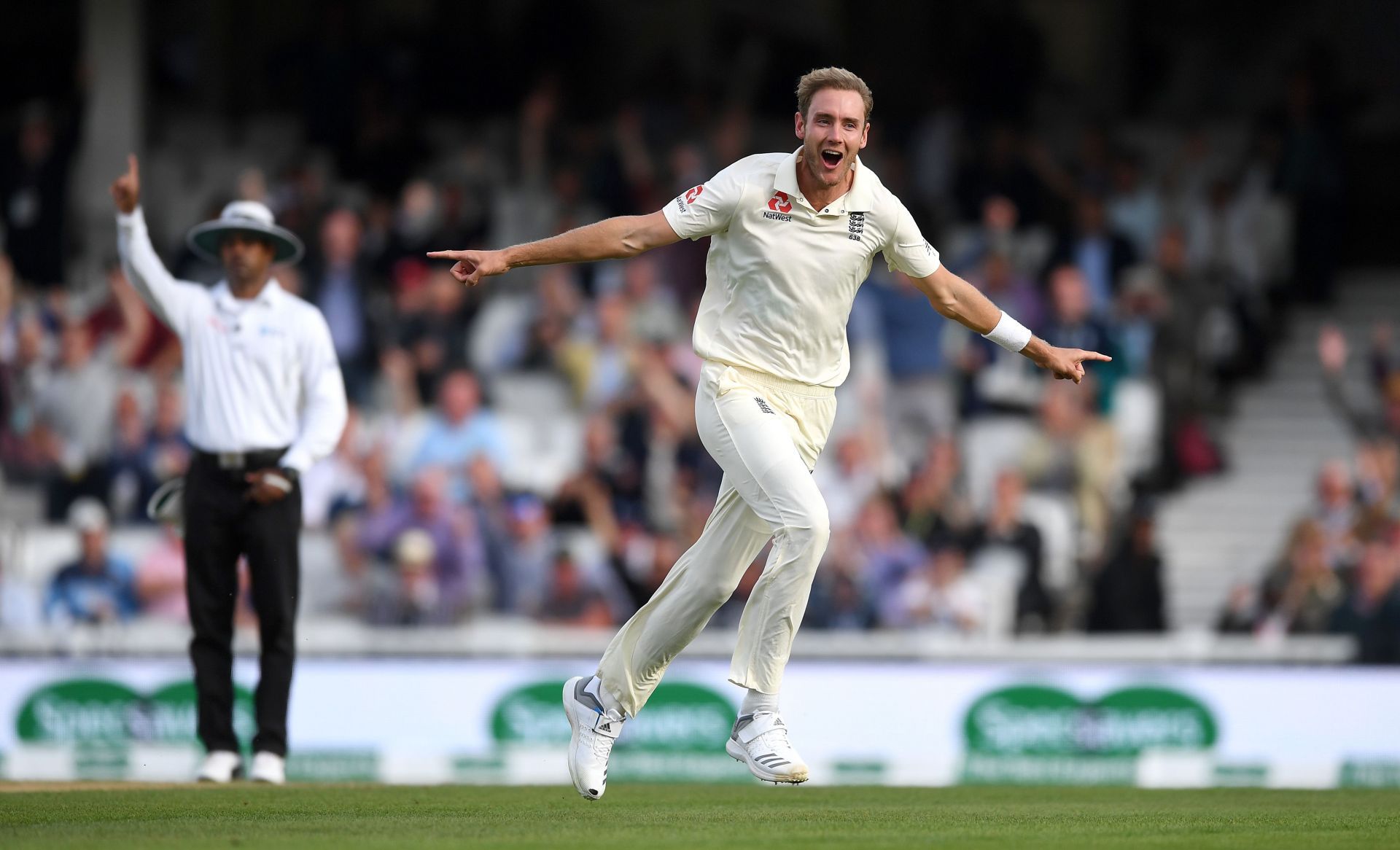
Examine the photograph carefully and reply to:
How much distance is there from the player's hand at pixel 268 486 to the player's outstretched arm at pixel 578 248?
7.56ft

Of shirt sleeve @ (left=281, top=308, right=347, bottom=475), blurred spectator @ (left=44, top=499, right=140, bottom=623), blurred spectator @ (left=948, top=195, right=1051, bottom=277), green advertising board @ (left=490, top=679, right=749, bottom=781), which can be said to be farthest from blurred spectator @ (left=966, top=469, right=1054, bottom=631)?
shirt sleeve @ (left=281, top=308, right=347, bottom=475)

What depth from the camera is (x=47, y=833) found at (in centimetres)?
702

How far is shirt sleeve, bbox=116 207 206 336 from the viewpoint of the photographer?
9578 millimetres

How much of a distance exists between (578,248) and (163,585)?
7.58 meters

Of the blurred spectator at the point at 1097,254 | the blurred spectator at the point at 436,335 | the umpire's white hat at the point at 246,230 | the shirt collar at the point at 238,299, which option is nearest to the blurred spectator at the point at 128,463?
the blurred spectator at the point at 436,335

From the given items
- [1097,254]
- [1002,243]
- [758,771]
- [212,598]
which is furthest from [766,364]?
[1097,254]

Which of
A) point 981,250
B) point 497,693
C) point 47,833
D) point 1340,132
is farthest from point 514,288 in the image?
point 47,833

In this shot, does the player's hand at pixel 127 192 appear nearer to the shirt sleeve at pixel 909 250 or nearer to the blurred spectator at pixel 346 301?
the shirt sleeve at pixel 909 250

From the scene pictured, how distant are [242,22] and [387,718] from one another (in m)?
10.2

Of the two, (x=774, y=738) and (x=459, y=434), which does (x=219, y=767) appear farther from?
(x=459, y=434)

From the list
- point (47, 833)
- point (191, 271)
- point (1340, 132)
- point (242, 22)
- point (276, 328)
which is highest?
point (242, 22)

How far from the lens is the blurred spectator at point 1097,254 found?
16.9m

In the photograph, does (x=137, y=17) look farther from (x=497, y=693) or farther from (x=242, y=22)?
(x=497, y=693)

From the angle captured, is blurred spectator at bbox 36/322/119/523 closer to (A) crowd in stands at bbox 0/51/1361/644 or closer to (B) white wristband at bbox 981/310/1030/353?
(A) crowd in stands at bbox 0/51/1361/644
